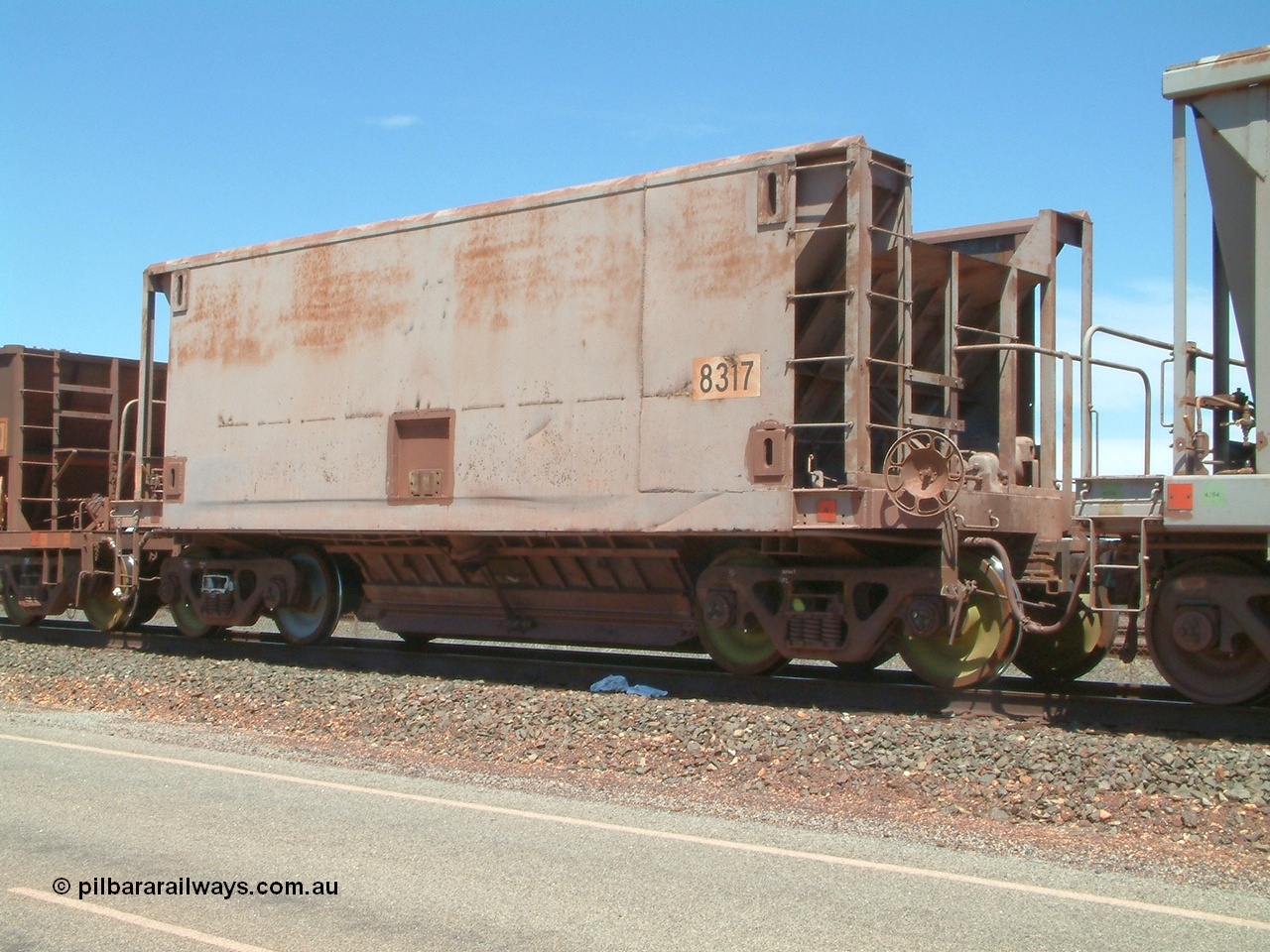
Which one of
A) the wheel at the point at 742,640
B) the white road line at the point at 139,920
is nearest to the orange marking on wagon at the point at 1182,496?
the wheel at the point at 742,640

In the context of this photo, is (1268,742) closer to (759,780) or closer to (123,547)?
(759,780)

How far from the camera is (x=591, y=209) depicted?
33.6 ft

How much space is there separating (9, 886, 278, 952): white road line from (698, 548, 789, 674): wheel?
19.2 feet

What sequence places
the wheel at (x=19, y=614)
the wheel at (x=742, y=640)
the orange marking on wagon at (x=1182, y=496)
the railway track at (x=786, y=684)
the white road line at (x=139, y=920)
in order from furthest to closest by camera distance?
the wheel at (x=19, y=614)
the wheel at (x=742, y=640)
the railway track at (x=786, y=684)
the orange marking on wagon at (x=1182, y=496)
the white road line at (x=139, y=920)

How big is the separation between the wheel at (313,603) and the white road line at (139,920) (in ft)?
25.9

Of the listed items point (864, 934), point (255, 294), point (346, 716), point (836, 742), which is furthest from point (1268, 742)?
Answer: point (255, 294)

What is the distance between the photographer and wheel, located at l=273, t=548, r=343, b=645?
12.7m

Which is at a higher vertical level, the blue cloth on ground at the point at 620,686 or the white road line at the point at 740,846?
the blue cloth on ground at the point at 620,686

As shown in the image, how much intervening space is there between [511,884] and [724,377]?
5191mm

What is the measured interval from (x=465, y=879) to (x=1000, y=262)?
284 inches

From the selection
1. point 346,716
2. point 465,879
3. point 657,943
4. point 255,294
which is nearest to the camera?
point 657,943

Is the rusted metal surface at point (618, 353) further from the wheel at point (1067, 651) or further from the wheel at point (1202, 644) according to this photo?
the wheel at point (1202, 644)

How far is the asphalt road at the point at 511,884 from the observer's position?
4344mm

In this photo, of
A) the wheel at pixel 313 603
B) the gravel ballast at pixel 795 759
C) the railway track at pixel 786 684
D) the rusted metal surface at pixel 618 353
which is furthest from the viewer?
the wheel at pixel 313 603
